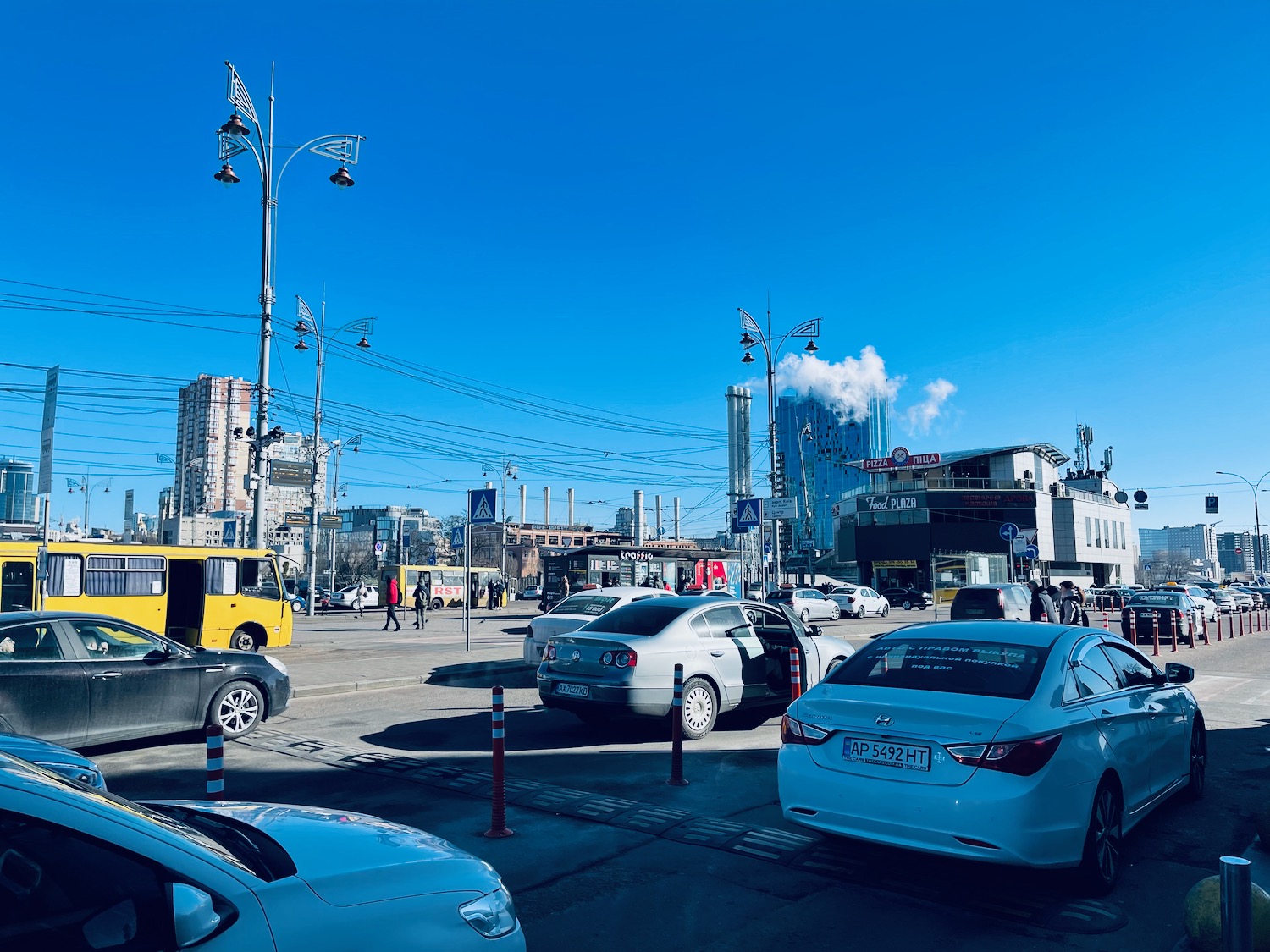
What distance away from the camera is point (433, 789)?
7.32 m

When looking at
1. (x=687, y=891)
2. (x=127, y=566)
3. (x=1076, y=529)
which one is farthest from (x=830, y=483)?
(x=687, y=891)

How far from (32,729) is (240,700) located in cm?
198

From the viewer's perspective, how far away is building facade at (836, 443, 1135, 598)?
68250mm

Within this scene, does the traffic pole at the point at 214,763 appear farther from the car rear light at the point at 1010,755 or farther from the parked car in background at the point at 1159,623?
the parked car in background at the point at 1159,623

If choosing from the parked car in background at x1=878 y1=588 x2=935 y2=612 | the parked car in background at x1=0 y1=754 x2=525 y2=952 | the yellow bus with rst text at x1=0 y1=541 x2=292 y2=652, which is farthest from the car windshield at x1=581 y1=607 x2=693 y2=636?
the parked car in background at x1=878 y1=588 x2=935 y2=612

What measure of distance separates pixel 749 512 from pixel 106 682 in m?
19.0

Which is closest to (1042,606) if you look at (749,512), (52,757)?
(749,512)

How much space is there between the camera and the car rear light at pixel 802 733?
5242mm

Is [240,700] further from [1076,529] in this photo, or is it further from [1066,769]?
[1076,529]

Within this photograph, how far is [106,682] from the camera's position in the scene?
27.6ft

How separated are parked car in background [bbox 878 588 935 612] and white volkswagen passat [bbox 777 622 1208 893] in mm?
49107

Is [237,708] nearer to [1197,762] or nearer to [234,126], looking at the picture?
[1197,762]

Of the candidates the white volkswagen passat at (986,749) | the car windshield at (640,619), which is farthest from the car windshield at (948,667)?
the car windshield at (640,619)

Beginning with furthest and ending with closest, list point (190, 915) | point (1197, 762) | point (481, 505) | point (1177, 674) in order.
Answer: point (481, 505), point (1197, 762), point (1177, 674), point (190, 915)
